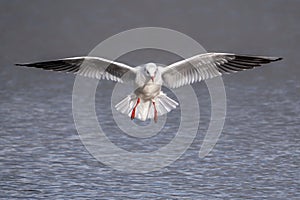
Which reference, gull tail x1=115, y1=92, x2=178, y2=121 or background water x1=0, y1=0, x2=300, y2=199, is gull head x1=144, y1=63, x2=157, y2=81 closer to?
gull tail x1=115, y1=92, x2=178, y2=121

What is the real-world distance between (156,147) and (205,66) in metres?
2.93

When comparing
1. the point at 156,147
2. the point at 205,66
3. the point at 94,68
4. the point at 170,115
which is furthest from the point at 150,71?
the point at 170,115

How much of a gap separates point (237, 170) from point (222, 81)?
5526mm

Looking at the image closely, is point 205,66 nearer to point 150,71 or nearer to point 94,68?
point 150,71

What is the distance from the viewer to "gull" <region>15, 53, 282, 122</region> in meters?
13.1

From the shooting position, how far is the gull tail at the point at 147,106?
13227 mm

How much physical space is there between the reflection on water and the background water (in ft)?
0.05

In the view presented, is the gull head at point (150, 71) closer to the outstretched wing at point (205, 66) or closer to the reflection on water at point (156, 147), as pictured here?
the outstretched wing at point (205, 66)

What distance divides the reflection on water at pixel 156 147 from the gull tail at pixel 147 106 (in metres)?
1.07

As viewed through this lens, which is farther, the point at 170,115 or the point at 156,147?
the point at 170,115

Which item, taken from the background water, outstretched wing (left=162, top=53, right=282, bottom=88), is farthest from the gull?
the background water

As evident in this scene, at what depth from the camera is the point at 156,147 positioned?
1609cm

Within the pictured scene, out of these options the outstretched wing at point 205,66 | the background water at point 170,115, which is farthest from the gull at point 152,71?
the background water at point 170,115

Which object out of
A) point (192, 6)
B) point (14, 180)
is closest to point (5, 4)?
point (192, 6)
